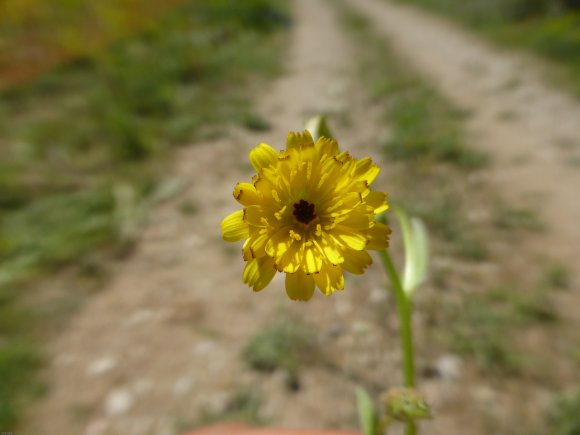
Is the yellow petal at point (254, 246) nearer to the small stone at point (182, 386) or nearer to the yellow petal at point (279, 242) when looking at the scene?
the yellow petal at point (279, 242)

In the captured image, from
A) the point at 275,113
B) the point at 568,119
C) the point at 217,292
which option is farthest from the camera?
the point at 275,113

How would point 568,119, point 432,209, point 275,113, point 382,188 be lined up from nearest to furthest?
point 432,209, point 382,188, point 568,119, point 275,113

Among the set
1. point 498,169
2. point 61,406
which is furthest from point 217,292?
point 498,169

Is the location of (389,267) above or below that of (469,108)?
below

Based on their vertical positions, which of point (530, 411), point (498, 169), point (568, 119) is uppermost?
point (568, 119)

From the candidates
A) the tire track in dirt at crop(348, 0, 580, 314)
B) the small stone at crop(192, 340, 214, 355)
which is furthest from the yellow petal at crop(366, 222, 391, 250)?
the tire track in dirt at crop(348, 0, 580, 314)

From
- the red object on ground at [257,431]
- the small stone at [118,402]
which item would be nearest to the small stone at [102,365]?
the small stone at [118,402]

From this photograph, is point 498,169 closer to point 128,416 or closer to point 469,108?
point 469,108

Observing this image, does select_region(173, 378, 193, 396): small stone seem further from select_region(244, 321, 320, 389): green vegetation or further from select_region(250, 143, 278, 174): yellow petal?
select_region(250, 143, 278, 174): yellow petal

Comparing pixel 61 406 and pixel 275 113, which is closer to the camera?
pixel 61 406
